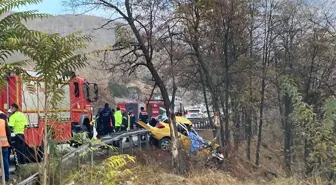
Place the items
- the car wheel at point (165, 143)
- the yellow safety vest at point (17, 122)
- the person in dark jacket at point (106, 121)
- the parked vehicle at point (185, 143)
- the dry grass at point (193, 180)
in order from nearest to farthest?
the dry grass at point (193, 180) → the yellow safety vest at point (17, 122) → the parked vehicle at point (185, 143) → the car wheel at point (165, 143) → the person in dark jacket at point (106, 121)

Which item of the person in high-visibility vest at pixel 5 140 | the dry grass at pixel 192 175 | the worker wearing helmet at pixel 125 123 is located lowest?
the dry grass at pixel 192 175

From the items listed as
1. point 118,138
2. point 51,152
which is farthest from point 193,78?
point 51,152

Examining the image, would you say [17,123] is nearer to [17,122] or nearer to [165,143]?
[17,122]

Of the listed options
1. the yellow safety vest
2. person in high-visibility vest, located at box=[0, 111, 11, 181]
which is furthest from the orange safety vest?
the yellow safety vest

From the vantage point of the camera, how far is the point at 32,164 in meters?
11.6

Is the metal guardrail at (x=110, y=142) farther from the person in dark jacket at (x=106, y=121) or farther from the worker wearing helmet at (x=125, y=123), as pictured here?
the worker wearing helmet at (x=125, y=123)

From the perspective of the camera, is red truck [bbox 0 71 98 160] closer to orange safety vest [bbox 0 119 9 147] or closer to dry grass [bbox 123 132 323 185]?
orange safety vest [bbox 0 119 9 147]

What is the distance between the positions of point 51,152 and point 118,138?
8.34 meters

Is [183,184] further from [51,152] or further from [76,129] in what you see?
[76,129]

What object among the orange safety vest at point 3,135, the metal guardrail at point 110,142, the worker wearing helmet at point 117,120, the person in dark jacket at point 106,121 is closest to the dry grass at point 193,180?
the metal guardrail at point 110,142

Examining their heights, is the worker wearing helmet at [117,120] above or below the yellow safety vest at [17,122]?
below

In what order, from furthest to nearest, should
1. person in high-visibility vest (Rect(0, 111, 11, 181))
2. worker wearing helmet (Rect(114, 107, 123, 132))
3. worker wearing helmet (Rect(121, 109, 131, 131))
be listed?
worker wearing helmet (Rect(121, 109, 131, 131)) < worker wearing helmet (Rect(114, 107, 123, 132)) < person in high-visibility vest (Rect(0, 111, 11, 181))

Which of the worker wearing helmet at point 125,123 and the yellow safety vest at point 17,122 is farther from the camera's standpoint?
the worker wearing helmet at point 125,123

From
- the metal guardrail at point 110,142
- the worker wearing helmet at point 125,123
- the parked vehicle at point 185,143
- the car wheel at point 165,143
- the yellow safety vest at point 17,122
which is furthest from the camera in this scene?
the worker wearing helmet at point 125,123
